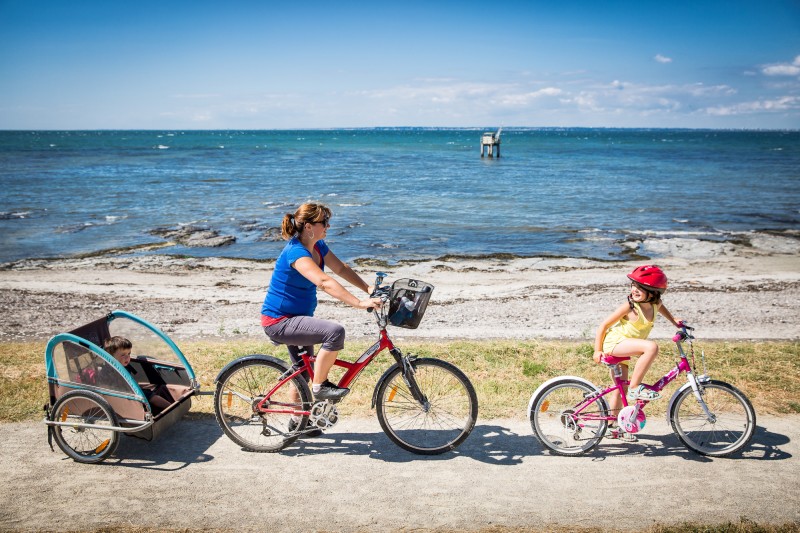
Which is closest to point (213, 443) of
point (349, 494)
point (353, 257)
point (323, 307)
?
point (349, 494)

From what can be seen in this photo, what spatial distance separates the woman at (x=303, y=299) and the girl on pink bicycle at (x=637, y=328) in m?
2.29

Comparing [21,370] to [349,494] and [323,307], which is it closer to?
[349,494]

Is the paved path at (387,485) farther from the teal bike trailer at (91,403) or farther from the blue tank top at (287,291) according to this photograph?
the blue tank top at (287,291)

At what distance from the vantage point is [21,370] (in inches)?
318

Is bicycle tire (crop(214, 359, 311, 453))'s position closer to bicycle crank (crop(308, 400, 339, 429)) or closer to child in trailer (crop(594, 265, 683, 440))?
bicycle crank (crop(308, 400, 339, 429))

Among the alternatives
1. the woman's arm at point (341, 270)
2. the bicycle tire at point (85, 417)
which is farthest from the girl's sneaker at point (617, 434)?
the bicycle tire at point (85, 417)

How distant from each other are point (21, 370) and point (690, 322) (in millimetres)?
12470

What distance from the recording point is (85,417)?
560 centimetres

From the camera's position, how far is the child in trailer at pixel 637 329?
5332 mm

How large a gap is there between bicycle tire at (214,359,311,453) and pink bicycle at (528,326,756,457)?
2.34 m

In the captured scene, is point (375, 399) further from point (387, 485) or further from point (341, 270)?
point (341, 270)

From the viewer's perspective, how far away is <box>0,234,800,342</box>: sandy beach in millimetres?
12266

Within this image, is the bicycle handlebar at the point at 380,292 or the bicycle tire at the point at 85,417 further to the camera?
the bicycle tire at the point at 85,417

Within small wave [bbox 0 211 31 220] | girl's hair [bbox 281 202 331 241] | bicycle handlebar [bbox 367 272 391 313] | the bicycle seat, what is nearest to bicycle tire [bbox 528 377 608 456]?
the bicycle seat
